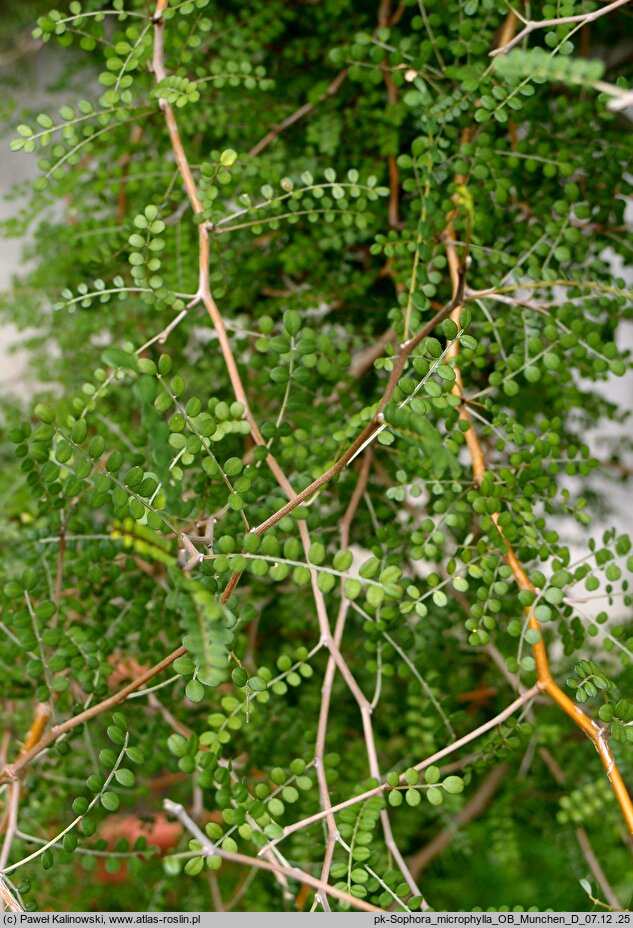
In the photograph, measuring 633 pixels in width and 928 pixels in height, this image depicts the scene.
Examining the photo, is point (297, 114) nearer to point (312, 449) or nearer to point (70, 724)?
point (312, 449)

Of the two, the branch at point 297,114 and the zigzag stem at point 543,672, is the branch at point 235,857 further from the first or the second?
the branch at point 297,114

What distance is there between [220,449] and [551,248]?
325 mm

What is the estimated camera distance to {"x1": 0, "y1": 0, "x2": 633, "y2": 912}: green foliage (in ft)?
1.58

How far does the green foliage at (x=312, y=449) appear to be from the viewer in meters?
0.48

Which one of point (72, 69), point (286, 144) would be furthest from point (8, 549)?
point (72, 69)

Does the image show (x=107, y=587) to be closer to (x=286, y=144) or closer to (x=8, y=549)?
(x=8, y=549)

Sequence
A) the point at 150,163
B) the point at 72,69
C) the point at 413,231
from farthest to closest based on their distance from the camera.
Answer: the point at 72,69 < the point at 150,163 < the point at 413,231

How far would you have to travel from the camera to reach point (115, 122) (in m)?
0.67

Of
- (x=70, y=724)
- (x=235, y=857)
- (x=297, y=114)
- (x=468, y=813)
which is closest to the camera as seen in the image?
(x=235, y=857)

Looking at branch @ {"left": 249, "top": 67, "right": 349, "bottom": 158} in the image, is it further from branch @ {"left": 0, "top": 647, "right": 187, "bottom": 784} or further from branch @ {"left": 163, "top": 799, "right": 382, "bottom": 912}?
branch @ {"left": 163, "top": 799, "right": 382, "bottom": 912}

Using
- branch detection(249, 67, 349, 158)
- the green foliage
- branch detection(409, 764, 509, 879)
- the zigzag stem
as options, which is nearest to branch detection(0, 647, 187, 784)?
the green foliage

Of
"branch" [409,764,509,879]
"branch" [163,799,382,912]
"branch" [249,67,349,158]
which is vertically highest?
"branch" [249,67,349,158]

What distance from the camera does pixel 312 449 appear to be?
0.61m

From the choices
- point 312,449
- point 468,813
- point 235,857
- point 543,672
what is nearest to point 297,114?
point 312,449
